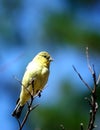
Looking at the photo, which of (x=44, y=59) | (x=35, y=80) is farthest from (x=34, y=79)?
(x=44, y=59)

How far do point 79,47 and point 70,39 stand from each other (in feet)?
0.92

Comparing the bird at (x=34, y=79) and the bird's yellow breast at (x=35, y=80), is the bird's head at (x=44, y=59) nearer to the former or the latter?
the bird at (x=34, y=79)

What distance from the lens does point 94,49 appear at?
1189cm

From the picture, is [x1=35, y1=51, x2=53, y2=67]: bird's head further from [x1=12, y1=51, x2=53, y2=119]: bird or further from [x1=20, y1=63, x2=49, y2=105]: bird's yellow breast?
[x1=20, y1=63, x2=49, y2=105]: bird's yellow breast

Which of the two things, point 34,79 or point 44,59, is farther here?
point 44,59

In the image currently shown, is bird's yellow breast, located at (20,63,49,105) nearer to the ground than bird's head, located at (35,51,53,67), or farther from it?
nearer to the ground

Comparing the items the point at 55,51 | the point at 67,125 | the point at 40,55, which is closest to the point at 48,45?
the point at 55,51

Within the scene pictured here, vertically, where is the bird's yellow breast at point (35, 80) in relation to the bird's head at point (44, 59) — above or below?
below

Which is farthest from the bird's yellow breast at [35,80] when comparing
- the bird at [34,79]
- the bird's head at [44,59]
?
the bird's head at [44,59]

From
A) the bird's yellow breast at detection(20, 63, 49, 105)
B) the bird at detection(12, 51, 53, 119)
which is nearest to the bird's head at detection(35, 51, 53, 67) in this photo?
the bird at detection(12, 51, 53, 119)

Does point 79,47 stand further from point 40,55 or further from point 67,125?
point 40,55

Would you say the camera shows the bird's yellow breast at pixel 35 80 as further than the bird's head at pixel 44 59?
No

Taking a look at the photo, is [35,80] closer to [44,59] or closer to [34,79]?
[34,79]

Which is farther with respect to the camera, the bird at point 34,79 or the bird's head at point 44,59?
the bird's head at point 44,59
